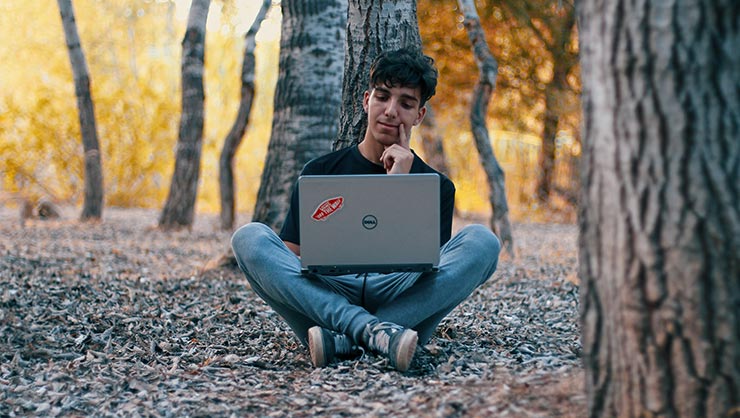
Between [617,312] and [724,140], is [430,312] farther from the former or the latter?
[724,140]

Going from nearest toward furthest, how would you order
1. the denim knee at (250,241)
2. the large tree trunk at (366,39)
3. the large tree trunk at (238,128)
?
the denim knee at (250,241), the large tree trunk at (366,39), the large tree trunk at (238,128)

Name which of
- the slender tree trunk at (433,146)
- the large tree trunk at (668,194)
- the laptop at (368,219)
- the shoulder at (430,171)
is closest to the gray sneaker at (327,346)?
the laptop at (368,219)

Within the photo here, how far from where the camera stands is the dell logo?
9.67ft

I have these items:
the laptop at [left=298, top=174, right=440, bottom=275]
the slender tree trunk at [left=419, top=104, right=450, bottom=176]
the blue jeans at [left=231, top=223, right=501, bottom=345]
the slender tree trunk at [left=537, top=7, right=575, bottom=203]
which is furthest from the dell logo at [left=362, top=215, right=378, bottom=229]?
the slender tree trunk at [left=537, top=7, right=575, bottom=203]

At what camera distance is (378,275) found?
3.39m

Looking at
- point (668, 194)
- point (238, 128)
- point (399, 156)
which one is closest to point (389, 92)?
point (399, 156)

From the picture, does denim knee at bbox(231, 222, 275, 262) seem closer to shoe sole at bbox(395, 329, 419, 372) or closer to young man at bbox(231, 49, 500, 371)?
young man at bbox(231, 49, 500, 371)

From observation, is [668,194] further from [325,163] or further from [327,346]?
[325,163]

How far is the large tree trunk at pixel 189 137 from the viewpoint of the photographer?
28.6 ft

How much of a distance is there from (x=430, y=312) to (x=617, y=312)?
4.16 feet

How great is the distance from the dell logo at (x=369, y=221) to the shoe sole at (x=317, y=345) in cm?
44

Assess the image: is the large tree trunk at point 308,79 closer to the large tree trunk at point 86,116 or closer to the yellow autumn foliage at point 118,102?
the large tree trunk at point 86,116

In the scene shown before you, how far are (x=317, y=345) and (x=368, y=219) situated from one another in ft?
1.68

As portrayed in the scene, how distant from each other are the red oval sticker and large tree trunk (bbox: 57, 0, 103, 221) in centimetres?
740
